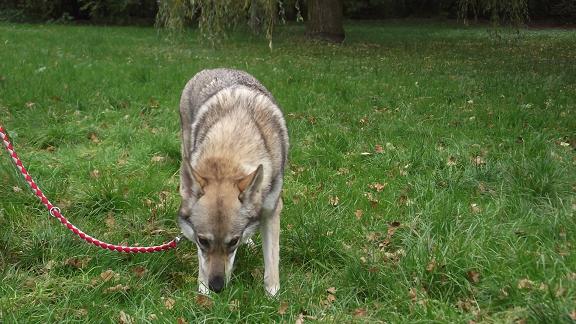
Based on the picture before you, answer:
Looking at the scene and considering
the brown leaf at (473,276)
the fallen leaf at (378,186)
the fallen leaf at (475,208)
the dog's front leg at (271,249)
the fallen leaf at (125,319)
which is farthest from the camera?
the fallen leaf at (378,186)

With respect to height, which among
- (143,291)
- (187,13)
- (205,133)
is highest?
(187,13)

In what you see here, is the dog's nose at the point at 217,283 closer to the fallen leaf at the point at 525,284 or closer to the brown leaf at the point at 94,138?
the fallen leaf at the point at 525,284

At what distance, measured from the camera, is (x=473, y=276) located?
3.06 m

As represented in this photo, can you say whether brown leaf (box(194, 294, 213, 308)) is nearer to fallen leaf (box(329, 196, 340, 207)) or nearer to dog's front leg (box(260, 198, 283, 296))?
dog's front leg (box(260, 198, 283, 296))

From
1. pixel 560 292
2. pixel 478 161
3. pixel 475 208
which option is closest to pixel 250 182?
pixel 560 292

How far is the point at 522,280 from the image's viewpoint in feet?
9.45

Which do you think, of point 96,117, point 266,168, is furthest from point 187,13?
point 266,168

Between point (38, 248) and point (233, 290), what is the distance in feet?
4.52

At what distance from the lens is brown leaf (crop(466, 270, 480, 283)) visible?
305 cm

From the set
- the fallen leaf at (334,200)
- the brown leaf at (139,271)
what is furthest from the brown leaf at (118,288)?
the fallen leaf at (334,200)

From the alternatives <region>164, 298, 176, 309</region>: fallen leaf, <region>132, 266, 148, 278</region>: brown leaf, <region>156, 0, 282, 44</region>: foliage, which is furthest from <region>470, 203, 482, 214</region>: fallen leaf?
<region>156, 0, 282, 44</region>: foliage

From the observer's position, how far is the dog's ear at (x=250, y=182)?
291 centimetres

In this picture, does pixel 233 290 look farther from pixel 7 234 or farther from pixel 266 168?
pixel 7 234

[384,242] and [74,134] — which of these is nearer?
[384,242]
